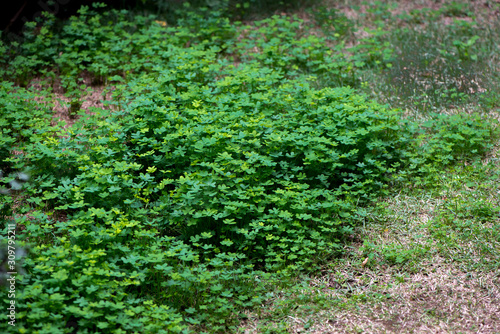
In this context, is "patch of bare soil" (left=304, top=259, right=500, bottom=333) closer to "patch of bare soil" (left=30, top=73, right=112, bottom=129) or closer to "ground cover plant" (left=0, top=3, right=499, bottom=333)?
"ground cover plant" (left=0, top=3, right=499, bottom=333)

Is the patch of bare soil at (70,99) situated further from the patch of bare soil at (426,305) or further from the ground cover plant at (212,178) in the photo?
the patch of bare soil at (426,305)

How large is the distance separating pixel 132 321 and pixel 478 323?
2416 millimetres

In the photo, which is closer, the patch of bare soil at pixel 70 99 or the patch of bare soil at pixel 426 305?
the patch of bare soil at pixel 426 305

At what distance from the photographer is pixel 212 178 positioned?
4.30 meters

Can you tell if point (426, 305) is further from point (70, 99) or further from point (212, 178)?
point (70, 99)

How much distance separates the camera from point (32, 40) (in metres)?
7.07

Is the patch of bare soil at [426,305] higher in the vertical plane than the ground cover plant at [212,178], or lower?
lower

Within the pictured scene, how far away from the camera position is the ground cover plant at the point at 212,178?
11.8 feet

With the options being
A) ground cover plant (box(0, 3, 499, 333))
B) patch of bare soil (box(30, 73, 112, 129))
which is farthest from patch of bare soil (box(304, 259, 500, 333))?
patch of bare soil (box(30, 73, 112, 129))

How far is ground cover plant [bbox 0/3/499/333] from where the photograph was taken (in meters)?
3.60

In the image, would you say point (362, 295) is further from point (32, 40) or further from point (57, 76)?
point (32, 40)

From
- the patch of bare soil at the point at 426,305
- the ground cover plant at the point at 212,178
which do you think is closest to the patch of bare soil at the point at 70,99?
the ground cover plant at the point at 212,178

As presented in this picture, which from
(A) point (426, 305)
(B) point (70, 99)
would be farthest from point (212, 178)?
(B) point (70, 99)

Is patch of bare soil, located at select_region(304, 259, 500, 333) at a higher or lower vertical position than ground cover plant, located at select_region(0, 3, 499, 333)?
lower
